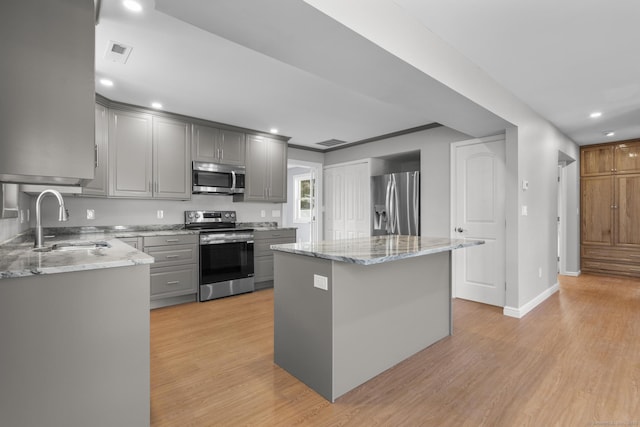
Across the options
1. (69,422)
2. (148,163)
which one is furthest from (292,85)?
(69,422)

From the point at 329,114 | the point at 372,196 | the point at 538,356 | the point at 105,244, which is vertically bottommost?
the point at 538,356

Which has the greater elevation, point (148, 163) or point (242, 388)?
point (148, 163)

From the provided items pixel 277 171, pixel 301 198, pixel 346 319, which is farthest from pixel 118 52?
pixel 301 198

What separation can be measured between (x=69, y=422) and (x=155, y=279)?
2.48 m

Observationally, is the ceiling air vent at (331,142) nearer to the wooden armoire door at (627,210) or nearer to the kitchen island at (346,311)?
the kitchen island at (346,311)

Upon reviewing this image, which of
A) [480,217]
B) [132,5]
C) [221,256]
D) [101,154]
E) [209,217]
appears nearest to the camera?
[132,5]

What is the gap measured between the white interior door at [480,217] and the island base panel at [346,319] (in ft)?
5.64

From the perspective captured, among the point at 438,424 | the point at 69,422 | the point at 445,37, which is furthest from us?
the point at 445,37

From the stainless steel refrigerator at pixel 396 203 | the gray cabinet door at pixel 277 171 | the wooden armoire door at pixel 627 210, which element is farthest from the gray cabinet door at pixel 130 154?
the wooden armoire door at pixel 627 210

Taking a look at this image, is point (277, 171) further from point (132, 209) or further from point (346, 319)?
point (346, 319)

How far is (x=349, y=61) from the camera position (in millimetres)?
1993

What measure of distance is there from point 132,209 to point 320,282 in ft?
10.5

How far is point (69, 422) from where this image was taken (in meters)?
1.37

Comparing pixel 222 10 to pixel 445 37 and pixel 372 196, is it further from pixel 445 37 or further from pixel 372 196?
pixel 372 196
